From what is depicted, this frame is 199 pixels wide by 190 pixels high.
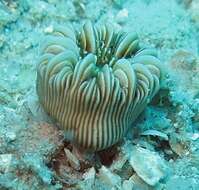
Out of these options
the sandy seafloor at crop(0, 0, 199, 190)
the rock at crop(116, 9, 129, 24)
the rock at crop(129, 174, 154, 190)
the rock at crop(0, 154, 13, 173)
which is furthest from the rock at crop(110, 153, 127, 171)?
the rock at crop(116, 9, 129, 24)

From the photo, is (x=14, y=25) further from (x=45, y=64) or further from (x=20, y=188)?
(x=20, y=188)

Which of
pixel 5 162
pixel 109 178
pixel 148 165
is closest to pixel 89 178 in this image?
pixel 109 178

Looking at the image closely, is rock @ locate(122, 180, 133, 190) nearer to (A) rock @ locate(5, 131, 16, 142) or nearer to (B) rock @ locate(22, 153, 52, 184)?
(B) rock @ locate(22, 153, 52, 184)

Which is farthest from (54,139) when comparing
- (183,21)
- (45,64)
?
(183,21)

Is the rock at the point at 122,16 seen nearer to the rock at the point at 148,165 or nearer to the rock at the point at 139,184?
the rock at the point at 148,165

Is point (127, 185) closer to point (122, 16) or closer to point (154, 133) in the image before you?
point (154, 133)
